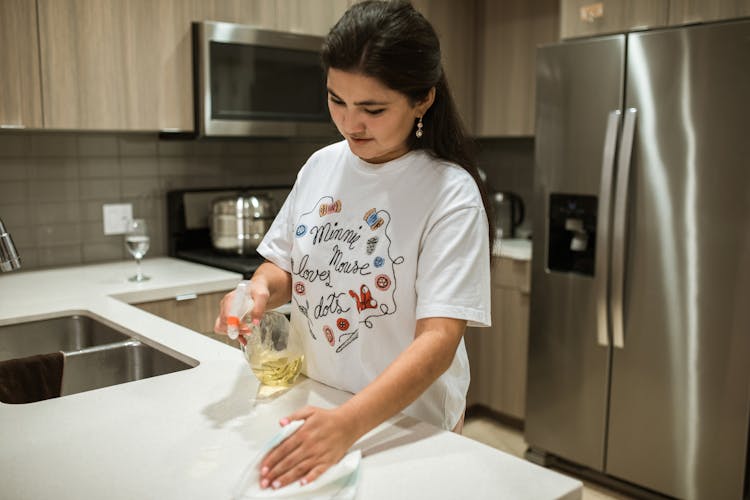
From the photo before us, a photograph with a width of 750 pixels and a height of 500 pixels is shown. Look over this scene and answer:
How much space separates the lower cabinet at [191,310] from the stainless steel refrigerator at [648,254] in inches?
49.0

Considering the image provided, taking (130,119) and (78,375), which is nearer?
(78,375)

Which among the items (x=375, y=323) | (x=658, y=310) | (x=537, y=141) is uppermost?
(x=537, y=141)

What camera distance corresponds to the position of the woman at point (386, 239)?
3.46ft

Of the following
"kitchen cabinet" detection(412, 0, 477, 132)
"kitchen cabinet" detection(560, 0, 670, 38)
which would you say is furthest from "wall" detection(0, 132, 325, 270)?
"kitchen cabinet" detection(560, 0, 670, 38)

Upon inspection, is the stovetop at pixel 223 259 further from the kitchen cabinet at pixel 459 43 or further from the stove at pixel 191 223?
the kitchen cabinet at pixel 459 43

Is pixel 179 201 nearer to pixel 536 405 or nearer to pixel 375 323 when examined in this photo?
pixel 536 405

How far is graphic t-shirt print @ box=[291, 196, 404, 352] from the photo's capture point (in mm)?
1169

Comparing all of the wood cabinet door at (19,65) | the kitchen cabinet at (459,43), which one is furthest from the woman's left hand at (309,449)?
the kitchen cabinet at (459,43)

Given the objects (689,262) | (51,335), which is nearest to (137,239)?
(51,335)

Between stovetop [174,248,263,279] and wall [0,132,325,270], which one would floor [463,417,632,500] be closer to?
stovetop [174,248,263,279]

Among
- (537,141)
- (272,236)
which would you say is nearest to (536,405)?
(537,141)

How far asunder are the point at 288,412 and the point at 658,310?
5.59ft

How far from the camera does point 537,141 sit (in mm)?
2729

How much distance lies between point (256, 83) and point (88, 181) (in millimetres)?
727
